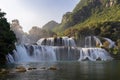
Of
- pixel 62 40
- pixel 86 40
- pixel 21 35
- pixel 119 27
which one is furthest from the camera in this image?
pixel 21 35

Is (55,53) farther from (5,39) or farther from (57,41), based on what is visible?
(5,39)

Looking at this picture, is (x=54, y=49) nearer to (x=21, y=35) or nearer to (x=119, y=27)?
(x=119, y=27)

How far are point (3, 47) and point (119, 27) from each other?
339ft

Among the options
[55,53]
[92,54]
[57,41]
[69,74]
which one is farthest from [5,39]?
[57,41]

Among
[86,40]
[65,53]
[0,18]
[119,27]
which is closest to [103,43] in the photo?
[86,40]

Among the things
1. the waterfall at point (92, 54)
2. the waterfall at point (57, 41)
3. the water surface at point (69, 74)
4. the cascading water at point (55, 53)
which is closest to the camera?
the water surface at point (69, 74)

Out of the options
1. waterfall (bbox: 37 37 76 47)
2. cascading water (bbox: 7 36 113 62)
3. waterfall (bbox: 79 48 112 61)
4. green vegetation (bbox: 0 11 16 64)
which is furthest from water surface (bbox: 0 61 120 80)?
waterfall (bbox: 37 37 76 47)

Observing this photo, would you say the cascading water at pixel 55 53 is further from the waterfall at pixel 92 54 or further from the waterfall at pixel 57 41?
the waterfall at pixel 57 41

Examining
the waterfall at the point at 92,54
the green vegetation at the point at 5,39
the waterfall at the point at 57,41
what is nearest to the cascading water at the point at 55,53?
the waterfall at the point at 92,54

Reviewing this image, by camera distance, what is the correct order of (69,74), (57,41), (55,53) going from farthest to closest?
(57,41)
(55,53)
(69,74)

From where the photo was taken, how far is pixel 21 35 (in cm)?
19062

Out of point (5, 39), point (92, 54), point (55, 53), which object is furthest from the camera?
point (92, 54)

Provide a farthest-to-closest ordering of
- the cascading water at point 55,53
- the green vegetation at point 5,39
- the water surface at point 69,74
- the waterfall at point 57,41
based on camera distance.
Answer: the waterfall at point 57,41 < the cascading water at point 55,53 < the green vegetation at point 5,39 < the water surface at point 69,74

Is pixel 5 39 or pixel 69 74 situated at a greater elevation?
pixel 5 39
